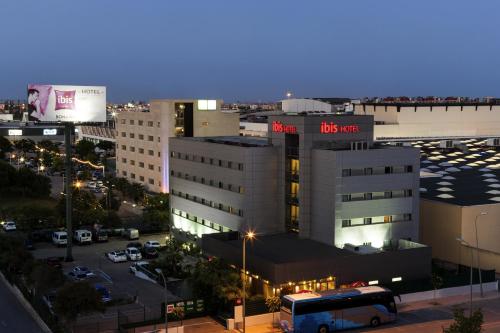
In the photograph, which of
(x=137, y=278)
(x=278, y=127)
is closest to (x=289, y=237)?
(x=278, y=127)

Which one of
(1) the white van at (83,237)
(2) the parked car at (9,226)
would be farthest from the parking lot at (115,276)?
(2) the parked car at (9,226)

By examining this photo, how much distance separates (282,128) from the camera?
5844 centimetres

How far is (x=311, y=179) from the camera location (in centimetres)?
5644

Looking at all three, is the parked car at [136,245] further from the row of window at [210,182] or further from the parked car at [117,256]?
the row of window at [210,182]

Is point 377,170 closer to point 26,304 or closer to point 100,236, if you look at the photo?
point 26,304

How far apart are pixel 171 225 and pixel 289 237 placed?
19535 mm

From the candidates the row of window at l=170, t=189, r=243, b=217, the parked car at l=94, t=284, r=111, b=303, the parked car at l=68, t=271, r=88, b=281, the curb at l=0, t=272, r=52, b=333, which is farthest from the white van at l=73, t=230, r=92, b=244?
the parked car at l=94, t=284, r=111, b=303

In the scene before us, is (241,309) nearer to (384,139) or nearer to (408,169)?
(408,169)

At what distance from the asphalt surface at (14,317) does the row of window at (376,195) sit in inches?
980

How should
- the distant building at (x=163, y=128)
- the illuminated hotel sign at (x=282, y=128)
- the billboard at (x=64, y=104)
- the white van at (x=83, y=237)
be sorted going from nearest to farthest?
the illuminated hotel sign at (x=282, y=128) < the billboard at (x=64, y=104) < the white van at (x=83, y=237) < the distant building at (x=163, y=128)

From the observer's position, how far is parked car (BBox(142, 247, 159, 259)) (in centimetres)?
6531

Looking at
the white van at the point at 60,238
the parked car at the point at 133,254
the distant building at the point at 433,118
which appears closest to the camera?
the parked car at the point at 133,254

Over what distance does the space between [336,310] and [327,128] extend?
18.9 metres

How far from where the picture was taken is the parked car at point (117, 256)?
209 ft
